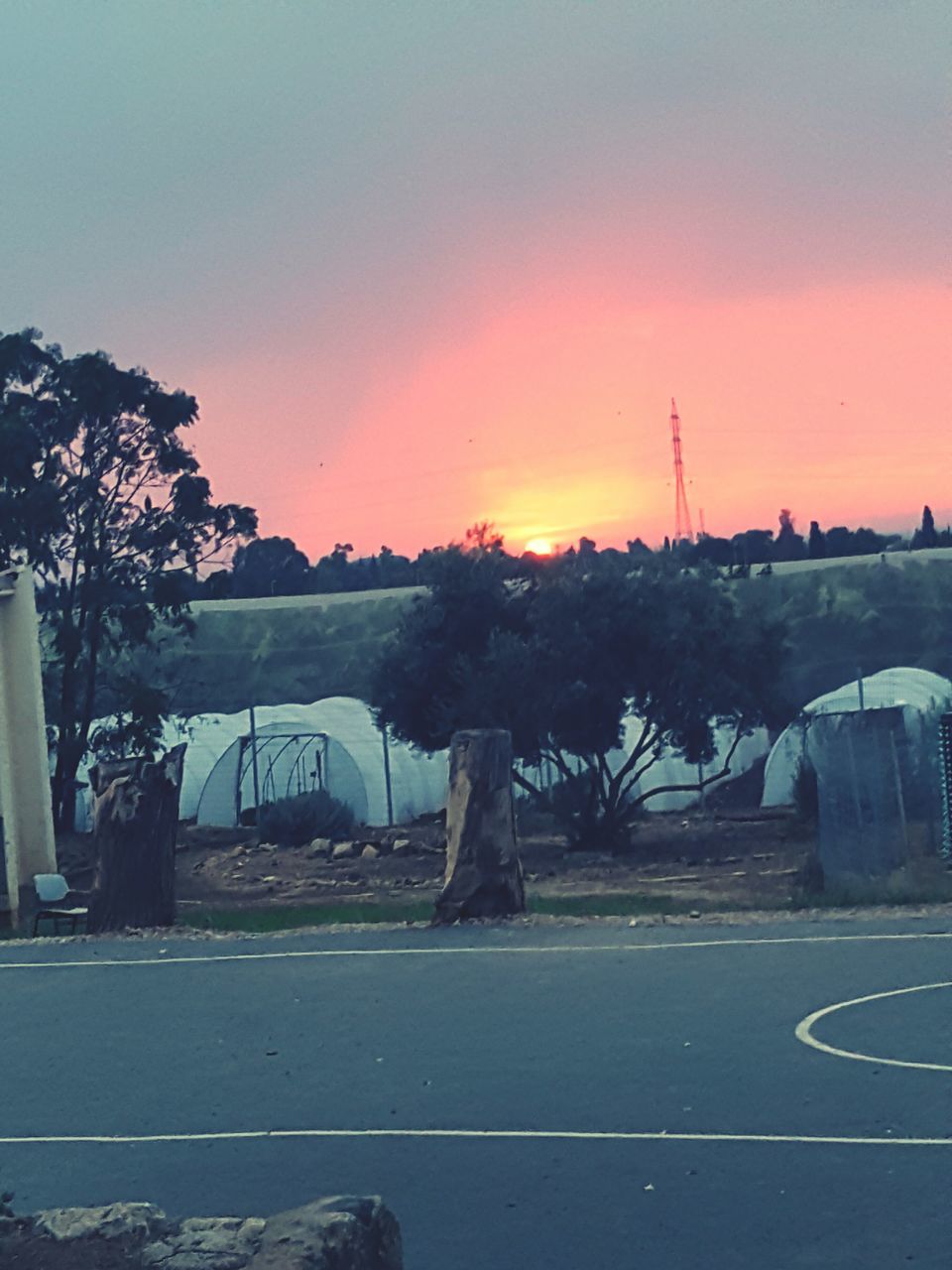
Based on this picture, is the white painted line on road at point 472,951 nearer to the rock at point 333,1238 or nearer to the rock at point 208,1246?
the rock at point 333,1238

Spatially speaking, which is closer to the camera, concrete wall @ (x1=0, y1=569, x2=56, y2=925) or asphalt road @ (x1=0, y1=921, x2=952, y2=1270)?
asphalt road @ (x1=0, y1=921, x2=952, y2=1270)

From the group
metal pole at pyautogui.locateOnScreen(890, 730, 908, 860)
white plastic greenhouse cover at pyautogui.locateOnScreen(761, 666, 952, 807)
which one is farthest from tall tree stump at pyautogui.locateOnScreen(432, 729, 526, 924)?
white plastic greenhouse cover at pyautogui.locateOnScreen(761, 666, 952, 807)

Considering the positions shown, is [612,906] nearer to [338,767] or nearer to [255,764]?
[255,764]

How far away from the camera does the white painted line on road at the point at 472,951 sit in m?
13.6

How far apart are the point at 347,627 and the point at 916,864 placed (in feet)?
214

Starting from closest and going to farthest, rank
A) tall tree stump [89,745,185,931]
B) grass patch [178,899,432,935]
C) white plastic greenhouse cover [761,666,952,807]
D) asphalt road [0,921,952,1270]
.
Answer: asphalt road [0,921,952,1270] → tall tree stump [89,745,185,931] → grass patch [178,899,432,935] → white plastic greenhouse cover [761,666,952,807]

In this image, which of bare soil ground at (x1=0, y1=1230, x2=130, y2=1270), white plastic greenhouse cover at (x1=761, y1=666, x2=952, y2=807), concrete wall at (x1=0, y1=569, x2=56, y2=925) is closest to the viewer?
bare soil ground at (x1=0, y1=1230, x2=130, y2=1270)

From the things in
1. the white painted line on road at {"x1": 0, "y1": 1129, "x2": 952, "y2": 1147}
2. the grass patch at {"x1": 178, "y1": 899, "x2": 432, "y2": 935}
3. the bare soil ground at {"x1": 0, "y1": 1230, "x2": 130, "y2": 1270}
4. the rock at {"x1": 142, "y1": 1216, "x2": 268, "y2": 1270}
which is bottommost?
the white painted line on road at {"x1": 0, "y1": 1129, "x2": 952, "y2": 1147}

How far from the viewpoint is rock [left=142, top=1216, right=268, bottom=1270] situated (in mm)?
5305

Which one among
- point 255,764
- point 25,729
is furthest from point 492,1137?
point 255,764

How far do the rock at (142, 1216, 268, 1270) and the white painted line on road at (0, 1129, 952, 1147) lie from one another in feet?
9.44

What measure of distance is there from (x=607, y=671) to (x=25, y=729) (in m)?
11.8

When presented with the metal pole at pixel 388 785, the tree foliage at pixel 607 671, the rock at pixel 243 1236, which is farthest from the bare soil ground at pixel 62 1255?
the metal pole at pixel 388 785

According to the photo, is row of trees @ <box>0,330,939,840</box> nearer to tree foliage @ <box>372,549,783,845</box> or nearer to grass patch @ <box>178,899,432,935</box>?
tree foliage @ <box>372,549,783,845</box>
